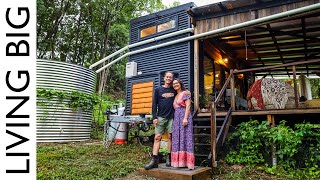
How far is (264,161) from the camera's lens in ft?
17.7

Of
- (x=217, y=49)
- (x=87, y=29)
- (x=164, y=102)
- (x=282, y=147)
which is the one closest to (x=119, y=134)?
(x=164, y=102)

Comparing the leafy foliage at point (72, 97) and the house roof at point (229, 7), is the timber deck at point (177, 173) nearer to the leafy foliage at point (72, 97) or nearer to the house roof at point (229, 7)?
the house roof at point (229, 7)

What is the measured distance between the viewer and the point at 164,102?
15.8 ft

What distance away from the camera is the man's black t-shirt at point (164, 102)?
4785 millimetres

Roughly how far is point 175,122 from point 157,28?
5572mm

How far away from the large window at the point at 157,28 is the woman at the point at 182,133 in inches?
190

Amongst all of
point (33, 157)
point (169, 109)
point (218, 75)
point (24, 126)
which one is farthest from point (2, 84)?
point (218, 75)

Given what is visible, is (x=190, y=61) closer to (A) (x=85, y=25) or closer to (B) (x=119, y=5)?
(B) (x=119, y=5)

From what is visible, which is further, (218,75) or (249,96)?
(218,75)

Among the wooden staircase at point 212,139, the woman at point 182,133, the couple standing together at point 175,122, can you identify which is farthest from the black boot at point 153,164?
the wooden staircase at point 212,139

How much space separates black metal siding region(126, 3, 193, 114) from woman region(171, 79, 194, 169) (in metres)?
3.38

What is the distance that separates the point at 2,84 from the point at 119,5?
1832 centimetres

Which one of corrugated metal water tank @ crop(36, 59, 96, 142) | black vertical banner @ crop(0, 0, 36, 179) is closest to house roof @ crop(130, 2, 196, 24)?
corrugated metal water tank @ crop(36, 59, 96, 142)

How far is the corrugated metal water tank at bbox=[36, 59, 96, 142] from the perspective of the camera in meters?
8.47
